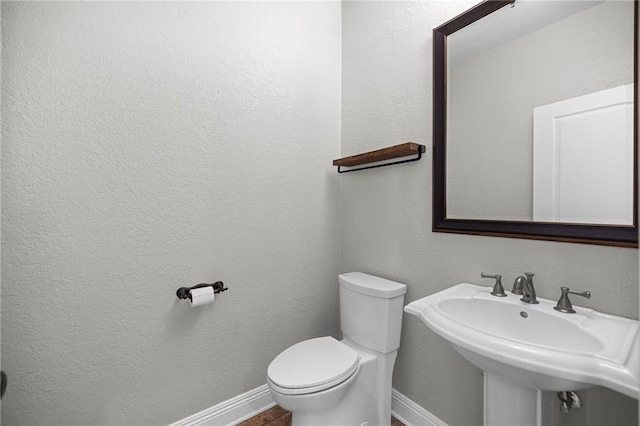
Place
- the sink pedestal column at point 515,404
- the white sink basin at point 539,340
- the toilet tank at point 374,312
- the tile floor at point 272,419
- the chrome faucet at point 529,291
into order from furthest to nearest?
the tile floor at point 272,419 < the toilet tank at point 374,312 < the chrome faucet at point 529,291 < the sink pedestal column at point 515,404 < the white sink basin at point 539,340

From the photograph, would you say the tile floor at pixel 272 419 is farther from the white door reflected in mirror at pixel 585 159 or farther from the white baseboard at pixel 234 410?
the white door reflected in mirror at pixel 585 159

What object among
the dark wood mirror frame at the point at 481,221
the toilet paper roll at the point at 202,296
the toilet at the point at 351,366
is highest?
the dark wood mirror frame at the point at 481,221

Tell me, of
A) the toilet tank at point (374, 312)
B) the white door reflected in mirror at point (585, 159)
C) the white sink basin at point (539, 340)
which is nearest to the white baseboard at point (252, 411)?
the toilet tank at point (374, 312)

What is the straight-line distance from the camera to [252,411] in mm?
1575

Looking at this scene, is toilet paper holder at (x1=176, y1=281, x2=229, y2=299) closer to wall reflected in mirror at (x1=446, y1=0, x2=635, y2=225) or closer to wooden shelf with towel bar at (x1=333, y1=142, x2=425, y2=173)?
wooden shelf with towel bar at (x1=333, y1=142, x2=425, y2=173)

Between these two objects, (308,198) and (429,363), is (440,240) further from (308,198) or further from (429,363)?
(308,198)

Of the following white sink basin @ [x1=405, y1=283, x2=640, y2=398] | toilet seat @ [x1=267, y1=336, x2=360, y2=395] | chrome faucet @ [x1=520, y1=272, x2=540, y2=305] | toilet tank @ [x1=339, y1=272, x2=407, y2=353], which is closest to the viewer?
white sink basin @ [x1=405, y1=283, x2=640, y2=398]

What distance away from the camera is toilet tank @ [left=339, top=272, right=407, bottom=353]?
55.4 inches

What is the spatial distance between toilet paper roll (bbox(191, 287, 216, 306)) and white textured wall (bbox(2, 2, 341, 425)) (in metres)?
0.10

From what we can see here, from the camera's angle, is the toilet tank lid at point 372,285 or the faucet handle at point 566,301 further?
the toilet tank lid at point 372,285

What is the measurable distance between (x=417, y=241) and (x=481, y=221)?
1.05ft

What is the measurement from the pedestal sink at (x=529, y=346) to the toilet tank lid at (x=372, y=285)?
0.93 ft

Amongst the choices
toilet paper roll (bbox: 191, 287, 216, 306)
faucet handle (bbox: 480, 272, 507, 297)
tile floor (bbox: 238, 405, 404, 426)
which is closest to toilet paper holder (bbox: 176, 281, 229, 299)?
toilet paper roll (bbox: 191, 287, 216, 306)

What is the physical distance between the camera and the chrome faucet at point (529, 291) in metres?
1.02
